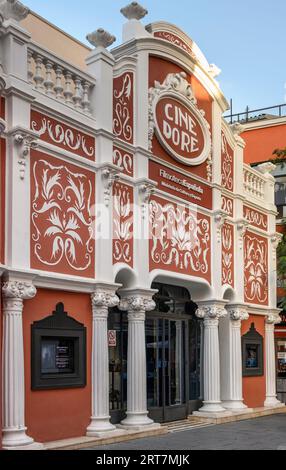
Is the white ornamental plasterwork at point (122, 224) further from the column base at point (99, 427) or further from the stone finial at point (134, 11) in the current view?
the stone finial at point (134, 11)

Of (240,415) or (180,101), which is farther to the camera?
(240,415)

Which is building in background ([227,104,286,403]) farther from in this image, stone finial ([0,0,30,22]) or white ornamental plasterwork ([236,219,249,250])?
stone finial ([0,0,30,22])

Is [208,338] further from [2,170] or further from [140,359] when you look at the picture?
[2,170]

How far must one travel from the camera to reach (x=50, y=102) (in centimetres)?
1198

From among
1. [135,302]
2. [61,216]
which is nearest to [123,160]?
[61,216]

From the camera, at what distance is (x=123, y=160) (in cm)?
1395

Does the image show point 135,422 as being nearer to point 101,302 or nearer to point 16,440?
point 101,302

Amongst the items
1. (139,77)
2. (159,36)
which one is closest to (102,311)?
(139,77)

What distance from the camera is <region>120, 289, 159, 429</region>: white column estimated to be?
1356 cm

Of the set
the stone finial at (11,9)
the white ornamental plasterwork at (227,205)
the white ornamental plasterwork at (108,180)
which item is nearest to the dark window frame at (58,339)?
the white ornamental plasterwork at (108,180)

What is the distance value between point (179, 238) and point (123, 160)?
2.57 metres

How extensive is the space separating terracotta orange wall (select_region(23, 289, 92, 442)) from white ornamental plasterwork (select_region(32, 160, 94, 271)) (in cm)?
63

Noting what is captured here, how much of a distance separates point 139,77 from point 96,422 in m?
7.13

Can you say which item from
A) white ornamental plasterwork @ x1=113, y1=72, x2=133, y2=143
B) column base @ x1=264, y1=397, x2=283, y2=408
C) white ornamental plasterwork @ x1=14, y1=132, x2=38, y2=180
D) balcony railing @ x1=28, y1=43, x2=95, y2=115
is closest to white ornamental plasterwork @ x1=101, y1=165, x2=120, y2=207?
white ornamental plasterwork @ x1=113, y1=72, x2=133, y2=143
